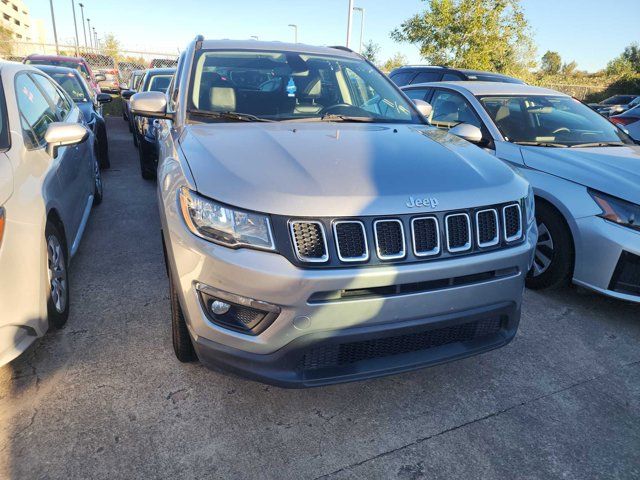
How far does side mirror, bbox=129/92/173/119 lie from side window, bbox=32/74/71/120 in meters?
1.28

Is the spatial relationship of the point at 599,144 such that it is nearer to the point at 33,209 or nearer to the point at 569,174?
the point at 569,174

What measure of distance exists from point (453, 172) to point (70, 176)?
9.18ft

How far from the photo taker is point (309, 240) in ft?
6.20

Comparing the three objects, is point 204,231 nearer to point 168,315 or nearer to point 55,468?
point 55,468

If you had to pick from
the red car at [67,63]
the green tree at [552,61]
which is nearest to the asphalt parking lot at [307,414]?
the red car at [67,63]

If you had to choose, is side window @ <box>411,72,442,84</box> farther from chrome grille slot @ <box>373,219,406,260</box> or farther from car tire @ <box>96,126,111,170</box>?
chrome grille slot @ <box>373,219,406,260</box>

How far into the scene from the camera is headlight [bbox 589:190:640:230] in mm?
3160

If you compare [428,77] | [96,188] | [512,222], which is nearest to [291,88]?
[512,222]

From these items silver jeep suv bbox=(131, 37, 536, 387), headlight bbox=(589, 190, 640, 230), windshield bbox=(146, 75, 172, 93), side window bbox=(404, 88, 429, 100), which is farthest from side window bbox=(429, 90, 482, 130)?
windshield bbox=(146, 75, 172, 93)

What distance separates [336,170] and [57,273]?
1854 millimetres

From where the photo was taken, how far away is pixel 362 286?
74.9 inches

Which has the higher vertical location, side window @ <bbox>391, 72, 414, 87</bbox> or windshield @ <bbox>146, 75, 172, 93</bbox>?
side window @ <bbox>391, 72, 414, 87</bbox>

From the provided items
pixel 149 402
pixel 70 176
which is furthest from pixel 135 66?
pixel 149 402

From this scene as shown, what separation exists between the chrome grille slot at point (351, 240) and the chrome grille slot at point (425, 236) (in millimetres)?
227
